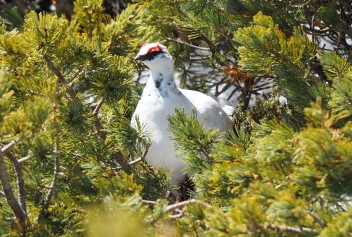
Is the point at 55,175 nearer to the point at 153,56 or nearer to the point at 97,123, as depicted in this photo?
the point at 97,123

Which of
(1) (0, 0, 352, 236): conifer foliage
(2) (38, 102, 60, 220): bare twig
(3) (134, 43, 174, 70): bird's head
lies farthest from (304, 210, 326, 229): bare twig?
(3) (134, 43, 174, 70): bird's head

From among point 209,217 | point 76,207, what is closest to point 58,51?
point 76,207

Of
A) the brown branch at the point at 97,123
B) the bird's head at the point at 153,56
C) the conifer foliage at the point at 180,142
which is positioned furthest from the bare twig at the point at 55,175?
the bird's head at the point at 153,56

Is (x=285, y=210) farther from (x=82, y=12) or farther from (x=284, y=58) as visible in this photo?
(x=82, y=12)

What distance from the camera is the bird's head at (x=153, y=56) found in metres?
1.95

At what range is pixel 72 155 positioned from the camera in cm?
160

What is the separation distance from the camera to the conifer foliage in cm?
114

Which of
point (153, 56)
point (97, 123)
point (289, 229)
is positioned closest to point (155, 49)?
point (153, 56)

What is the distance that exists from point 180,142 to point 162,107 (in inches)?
15.7

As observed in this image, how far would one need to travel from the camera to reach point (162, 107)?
75.2 inches

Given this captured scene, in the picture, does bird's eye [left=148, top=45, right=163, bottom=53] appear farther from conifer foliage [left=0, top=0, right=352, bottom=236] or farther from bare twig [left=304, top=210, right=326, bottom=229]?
bare twig [left=304, top=210, right=326, bottom=229]

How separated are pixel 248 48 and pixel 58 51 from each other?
1.43 ft

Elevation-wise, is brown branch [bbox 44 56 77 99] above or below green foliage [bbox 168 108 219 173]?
above

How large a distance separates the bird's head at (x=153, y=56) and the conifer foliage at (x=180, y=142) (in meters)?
0.04
